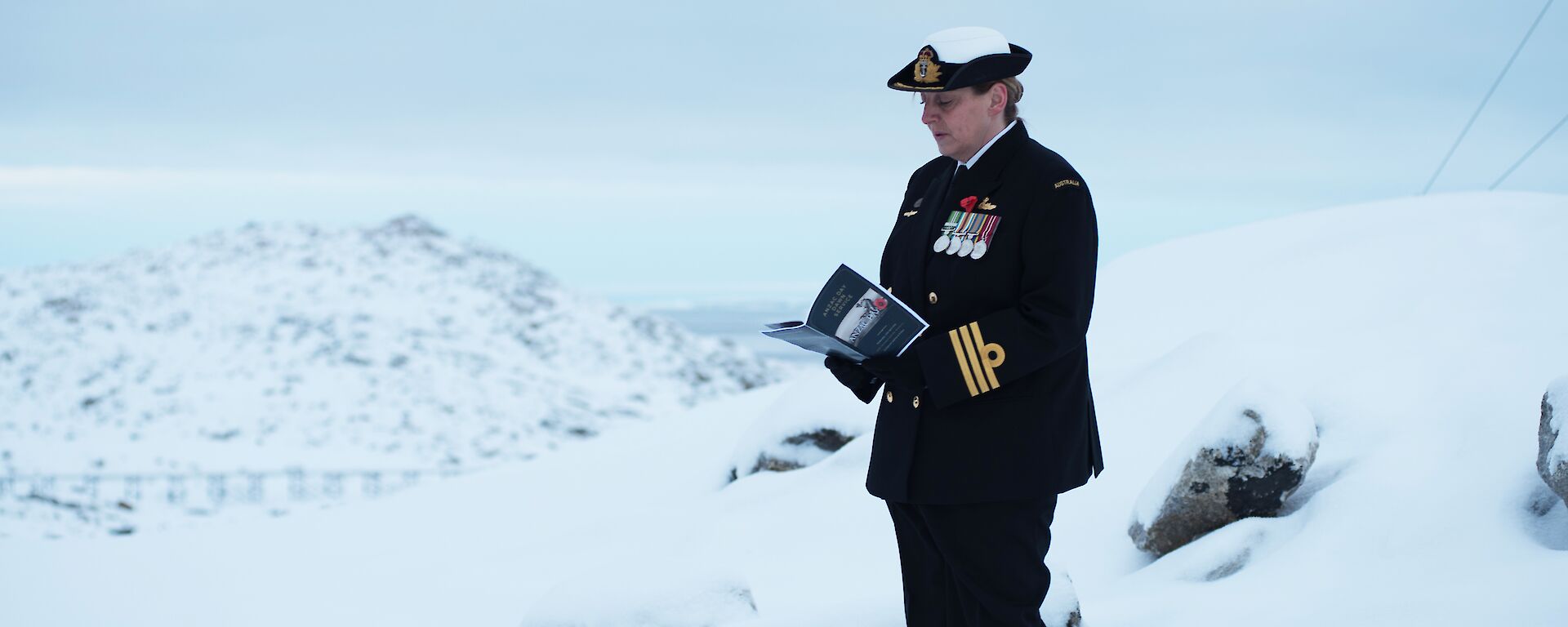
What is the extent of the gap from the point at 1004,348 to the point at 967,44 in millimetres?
660

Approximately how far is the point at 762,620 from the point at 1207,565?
1.62 metres

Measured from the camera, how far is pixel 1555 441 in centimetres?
342

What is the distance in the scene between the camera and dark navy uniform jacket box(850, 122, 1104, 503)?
2.29 meters

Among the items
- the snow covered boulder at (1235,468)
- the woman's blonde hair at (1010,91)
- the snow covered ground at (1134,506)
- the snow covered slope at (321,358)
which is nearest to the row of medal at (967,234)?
the woman's blonde hair at (1010,91)

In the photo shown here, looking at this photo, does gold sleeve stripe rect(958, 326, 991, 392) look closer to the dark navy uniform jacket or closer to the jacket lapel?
the dark navy uniform jacket

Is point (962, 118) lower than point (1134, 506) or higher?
higher

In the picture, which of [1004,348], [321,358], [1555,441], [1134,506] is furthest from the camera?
[321,358]

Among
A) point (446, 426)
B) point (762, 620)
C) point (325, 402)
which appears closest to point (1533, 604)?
point (762, 620)

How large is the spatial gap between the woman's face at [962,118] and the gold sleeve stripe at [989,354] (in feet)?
1.49

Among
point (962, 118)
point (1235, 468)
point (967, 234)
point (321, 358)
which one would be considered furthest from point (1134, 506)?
point (321, 358)

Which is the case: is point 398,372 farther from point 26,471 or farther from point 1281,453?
point 1281,453

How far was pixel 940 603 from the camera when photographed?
2639 mm

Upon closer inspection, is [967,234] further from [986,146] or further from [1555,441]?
[1555,441]

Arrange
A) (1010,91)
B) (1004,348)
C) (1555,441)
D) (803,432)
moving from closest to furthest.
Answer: (1004,348), (1010,91), (1555,441), (803,432)
